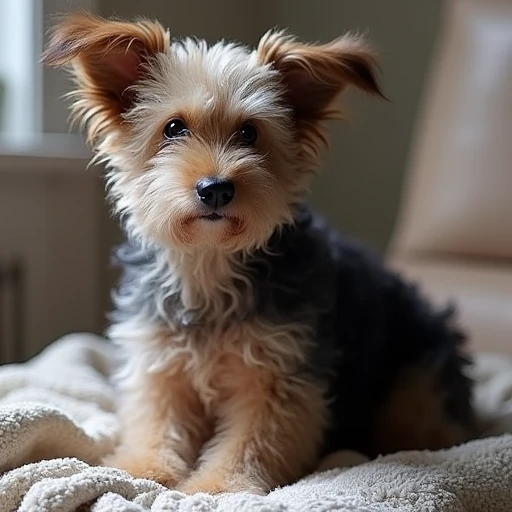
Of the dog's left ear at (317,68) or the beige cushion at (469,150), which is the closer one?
the dog's left ear at (317,68)

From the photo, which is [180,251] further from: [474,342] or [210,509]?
[474,342]

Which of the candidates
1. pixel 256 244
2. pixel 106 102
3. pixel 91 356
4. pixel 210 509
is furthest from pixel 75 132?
pixel 210 509

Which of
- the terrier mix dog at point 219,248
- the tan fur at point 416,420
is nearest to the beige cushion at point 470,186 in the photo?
the tan fur at point 416,420

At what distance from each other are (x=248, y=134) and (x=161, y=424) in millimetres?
488

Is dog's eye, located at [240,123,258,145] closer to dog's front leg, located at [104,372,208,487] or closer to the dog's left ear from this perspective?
the dog's left ear

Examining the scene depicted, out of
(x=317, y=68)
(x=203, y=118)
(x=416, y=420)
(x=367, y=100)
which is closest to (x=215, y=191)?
(x=203, y=118)

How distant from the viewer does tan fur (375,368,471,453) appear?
158cm

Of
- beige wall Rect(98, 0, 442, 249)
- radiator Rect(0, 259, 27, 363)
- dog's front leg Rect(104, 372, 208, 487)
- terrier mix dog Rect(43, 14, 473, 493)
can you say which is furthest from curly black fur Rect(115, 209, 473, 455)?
beige wall Rect(98, 0, 442, 249)

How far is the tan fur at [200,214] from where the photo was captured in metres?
1.26

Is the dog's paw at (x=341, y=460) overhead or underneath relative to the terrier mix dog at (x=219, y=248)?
underneath

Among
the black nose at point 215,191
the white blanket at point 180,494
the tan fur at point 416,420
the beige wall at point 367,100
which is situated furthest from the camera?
the beige wall at point 367,100

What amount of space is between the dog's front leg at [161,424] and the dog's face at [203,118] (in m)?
0.26

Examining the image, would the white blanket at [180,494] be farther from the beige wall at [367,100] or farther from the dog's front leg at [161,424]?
the beige wall at [367,100]

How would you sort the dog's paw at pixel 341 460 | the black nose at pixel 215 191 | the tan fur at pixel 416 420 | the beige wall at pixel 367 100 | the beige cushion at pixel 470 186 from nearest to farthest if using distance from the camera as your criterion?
1. the black nose at pixel 215 191
2. the dog's paw at pixel 341 460
3. the tan fur at pixel 416 420
4. the beige cushion at pixel 470 186
5. the beige wall at pixel 367 100
